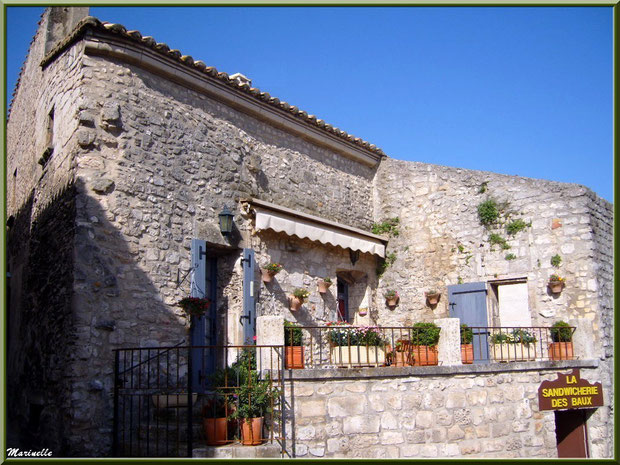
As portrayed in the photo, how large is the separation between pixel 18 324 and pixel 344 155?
7712mm

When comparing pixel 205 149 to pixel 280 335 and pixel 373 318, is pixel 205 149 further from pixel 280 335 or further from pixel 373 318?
pixel 373 318

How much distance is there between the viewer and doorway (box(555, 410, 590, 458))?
11500mm

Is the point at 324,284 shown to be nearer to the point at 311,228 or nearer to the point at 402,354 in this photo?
the point at 311,228

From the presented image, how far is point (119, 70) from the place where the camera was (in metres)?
9.91

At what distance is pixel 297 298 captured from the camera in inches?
467

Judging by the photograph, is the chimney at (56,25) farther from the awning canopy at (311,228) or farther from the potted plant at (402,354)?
the potted plant at (402,354)

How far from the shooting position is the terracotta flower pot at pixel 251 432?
788 cm

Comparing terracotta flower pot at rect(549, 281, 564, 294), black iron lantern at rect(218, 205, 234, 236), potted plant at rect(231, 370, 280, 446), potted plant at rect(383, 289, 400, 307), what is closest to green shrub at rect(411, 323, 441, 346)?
terracotta flower pot at rect(549, 281, 564, 294)

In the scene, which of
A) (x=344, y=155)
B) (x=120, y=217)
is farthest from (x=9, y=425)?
(x=344, y=155)

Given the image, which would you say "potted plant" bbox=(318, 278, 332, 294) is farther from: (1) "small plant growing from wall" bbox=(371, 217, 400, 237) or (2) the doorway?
(2) the doorway

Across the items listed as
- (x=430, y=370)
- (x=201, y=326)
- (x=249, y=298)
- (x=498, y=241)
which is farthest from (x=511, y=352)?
(x=201, y=326)

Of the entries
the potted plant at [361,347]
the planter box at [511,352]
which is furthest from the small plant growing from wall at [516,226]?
the potted plant at [361,347]

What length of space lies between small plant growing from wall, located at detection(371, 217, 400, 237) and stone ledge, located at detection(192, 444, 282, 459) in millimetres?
7838

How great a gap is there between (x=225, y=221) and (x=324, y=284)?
2.85 m
